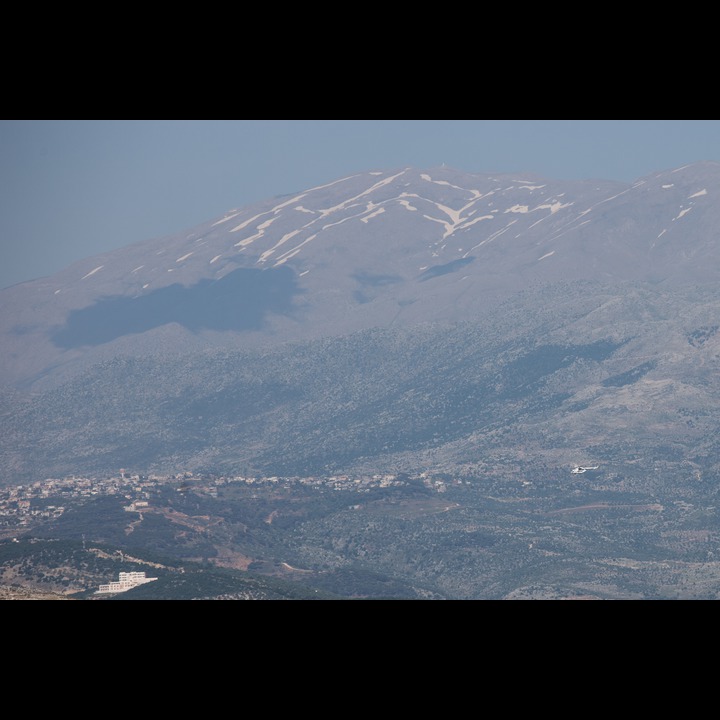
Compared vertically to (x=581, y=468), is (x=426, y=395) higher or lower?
higher

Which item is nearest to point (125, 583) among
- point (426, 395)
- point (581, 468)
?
point (581, 468)

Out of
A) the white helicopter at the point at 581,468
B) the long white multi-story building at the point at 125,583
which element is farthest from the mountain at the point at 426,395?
the long white multi-story building at the point at 125,583

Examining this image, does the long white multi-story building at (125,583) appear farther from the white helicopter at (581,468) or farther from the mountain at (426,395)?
the mountain at (426,395)

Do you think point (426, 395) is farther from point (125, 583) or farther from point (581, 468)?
point (125, 583)

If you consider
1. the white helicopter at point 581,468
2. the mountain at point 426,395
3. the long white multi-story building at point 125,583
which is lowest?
the white helicopter at point 581,468

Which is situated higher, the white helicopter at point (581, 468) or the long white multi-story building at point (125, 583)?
the long white multi-story building at point (125, 583)

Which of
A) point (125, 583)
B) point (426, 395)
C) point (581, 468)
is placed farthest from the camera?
point (426, 395)
